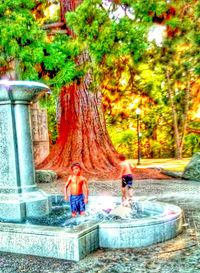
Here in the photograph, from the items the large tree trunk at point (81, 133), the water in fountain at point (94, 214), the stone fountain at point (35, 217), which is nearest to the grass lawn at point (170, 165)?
the large tree trunk at point (81, 133)

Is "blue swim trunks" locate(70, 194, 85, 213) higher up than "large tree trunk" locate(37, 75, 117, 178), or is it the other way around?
"large tree trunk" locate(37, 75, 117, 178)

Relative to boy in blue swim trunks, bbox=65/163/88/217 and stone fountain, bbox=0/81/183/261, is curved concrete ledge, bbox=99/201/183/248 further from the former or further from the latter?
boy in blue swim trunks, bbox=65/163/88/217

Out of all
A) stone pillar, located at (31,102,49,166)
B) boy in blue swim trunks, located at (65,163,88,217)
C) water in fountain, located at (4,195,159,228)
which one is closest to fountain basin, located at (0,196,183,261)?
water in fountain, located at (4,195,159,228)

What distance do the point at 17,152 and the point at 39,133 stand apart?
581 inches

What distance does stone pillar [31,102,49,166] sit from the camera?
20641mm

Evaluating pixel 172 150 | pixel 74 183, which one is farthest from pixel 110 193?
pixel 172 150

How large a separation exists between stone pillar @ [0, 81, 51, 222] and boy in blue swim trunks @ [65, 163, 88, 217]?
0.64 meters

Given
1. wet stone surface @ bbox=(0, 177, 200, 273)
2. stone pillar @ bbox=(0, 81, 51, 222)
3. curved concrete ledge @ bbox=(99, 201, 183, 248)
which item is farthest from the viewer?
stone pillar @ bbox=(0, 81, 51, 222)

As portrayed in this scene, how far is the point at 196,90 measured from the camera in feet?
83.8

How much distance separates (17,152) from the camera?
644 cm

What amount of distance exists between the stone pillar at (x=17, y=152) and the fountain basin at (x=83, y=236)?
3.64 feet

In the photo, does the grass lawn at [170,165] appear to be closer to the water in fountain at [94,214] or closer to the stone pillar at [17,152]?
the water in fountain at [94,214]

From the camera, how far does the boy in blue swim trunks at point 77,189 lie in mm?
6102

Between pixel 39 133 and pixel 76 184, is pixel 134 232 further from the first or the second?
pixel 39 133
